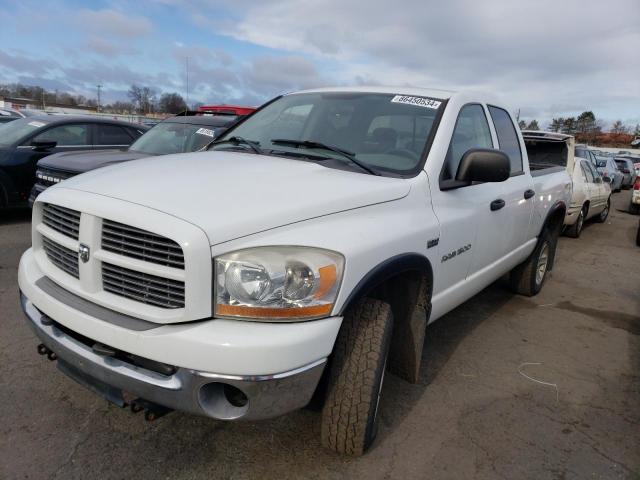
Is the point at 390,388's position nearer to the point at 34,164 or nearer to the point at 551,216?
the point at 551,216

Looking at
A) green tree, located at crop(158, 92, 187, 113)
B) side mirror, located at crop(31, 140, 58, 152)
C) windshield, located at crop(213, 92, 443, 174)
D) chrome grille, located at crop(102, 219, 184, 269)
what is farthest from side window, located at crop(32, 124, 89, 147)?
green tree, located at crop(158, 92, 187, 113)

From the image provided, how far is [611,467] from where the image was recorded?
2.56 m

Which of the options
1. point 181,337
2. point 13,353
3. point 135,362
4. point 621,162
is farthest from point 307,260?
point 621,162

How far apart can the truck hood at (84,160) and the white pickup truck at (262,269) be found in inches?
119

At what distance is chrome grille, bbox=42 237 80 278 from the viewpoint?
90.7 inches

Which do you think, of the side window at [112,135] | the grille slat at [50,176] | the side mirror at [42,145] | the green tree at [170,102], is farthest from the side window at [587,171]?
the green tree at [170,102]

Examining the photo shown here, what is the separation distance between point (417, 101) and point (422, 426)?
6.66 feet

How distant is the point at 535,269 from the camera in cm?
512

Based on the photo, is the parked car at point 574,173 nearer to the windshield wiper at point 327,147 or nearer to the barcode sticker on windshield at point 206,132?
the windshield wiper at point 327,147

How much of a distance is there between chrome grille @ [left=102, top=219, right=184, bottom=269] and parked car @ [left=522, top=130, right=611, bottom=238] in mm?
4496

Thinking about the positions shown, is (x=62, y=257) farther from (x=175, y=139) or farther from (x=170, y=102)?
(x=170, y=102)

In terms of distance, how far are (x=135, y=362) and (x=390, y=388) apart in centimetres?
173

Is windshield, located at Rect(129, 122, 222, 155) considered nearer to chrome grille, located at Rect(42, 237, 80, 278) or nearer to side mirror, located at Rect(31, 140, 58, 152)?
side mirror, located at Rect(31, 140, 58, 152)

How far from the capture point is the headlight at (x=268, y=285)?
194 cm
